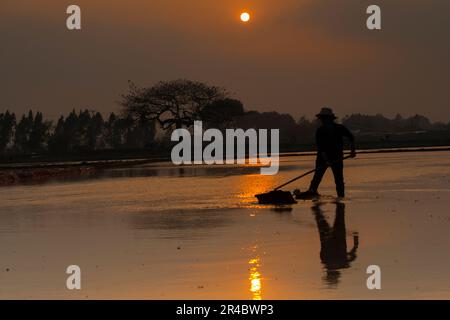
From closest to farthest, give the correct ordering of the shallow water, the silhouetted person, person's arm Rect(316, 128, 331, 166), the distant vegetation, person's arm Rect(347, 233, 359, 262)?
the shallow water < person's arm Rect(347, 233, 359, 262) < the silhouetted person < person's arm Rect(316, 128, 331, 166) < the distant vegetation

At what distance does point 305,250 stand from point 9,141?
542 feet

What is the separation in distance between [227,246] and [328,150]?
8625mm

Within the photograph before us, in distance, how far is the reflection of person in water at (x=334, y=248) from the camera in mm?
10312

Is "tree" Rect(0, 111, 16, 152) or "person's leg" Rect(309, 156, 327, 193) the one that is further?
"tree" Rect(0, 111, 16, 152)

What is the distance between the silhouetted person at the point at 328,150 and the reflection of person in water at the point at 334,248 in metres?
4.13

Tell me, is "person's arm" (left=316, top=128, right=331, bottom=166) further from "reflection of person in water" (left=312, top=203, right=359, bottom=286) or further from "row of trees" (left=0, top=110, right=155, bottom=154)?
"row of trees" (left=0, top=110, right=155, bottom=154)

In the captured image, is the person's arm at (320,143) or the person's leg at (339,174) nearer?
the person's leg at (339,174)

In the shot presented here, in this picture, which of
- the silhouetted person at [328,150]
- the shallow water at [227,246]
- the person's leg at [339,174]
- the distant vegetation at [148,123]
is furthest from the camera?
the distant vegetation at [148,123]

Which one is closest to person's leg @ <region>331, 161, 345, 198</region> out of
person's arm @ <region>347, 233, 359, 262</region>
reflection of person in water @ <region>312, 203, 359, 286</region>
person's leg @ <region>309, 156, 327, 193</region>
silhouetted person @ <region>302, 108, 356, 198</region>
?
silhouetted person @ <region>302, 108, 356, 198</region>

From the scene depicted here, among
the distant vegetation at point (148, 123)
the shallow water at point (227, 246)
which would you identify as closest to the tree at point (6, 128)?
the distant vegetation at point (148, 123)

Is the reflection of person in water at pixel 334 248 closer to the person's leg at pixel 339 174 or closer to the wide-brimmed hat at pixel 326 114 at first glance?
the person's leg at pixel 339 174

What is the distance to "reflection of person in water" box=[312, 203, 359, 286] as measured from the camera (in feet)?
33.8

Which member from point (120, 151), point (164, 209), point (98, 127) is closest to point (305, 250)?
point (164, 209)

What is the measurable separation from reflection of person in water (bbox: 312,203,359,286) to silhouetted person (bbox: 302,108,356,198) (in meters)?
4.13
